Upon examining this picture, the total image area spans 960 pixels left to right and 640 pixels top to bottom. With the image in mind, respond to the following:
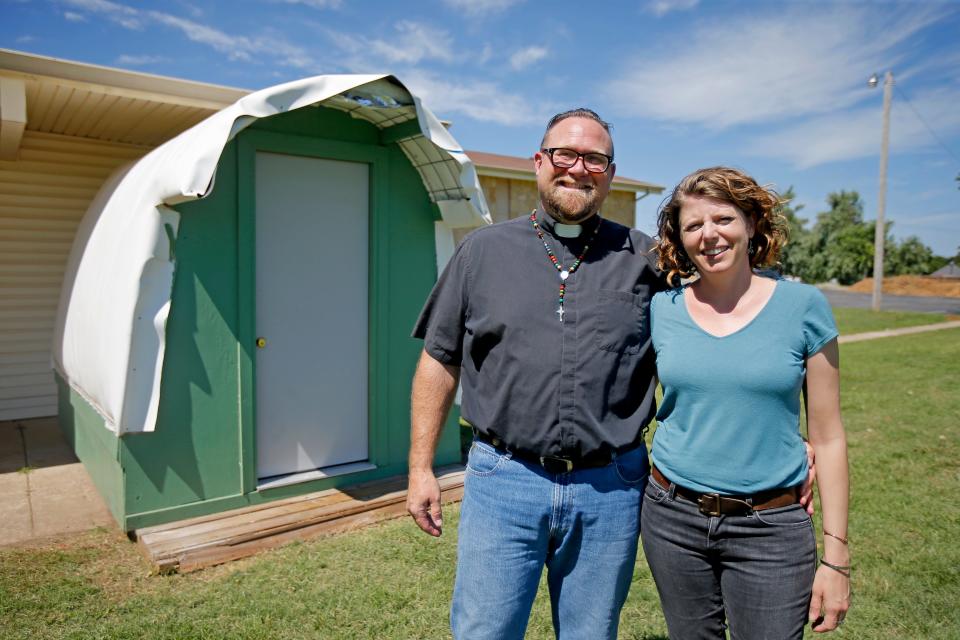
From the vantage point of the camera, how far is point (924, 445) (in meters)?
6.27

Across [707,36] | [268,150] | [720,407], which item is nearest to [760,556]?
[720,407]

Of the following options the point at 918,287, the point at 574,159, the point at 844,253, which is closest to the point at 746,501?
the point at 574,159

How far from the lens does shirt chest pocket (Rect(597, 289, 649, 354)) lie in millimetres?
2072

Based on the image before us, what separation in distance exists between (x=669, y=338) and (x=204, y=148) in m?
2.86

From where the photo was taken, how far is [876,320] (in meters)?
18.6

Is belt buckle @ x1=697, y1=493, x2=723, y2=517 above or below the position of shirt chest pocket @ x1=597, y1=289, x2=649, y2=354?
below

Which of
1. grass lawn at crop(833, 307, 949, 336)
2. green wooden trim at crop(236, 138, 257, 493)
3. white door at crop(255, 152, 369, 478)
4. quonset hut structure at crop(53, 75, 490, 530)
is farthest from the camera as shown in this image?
grass lawn at crop(833, 307, 949, 336)

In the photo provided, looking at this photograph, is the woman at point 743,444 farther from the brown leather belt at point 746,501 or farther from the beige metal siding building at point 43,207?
the beige metal siding building at point 43,207

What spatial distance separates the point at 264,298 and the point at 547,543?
10.0 ft

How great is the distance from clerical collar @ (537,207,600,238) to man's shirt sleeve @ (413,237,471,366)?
0.86 ft

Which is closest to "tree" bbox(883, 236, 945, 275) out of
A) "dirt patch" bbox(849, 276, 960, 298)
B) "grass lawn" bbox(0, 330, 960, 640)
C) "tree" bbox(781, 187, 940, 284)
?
"tree" bbox(781, 187, 940, 284)

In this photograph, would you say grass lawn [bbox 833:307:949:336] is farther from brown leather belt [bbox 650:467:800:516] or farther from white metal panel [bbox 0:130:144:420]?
brown leather belt [bbox 650:467:800:516]

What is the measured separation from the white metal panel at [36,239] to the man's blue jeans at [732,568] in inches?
276

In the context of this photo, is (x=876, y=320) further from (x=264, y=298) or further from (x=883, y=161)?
(x=264, y=298)
